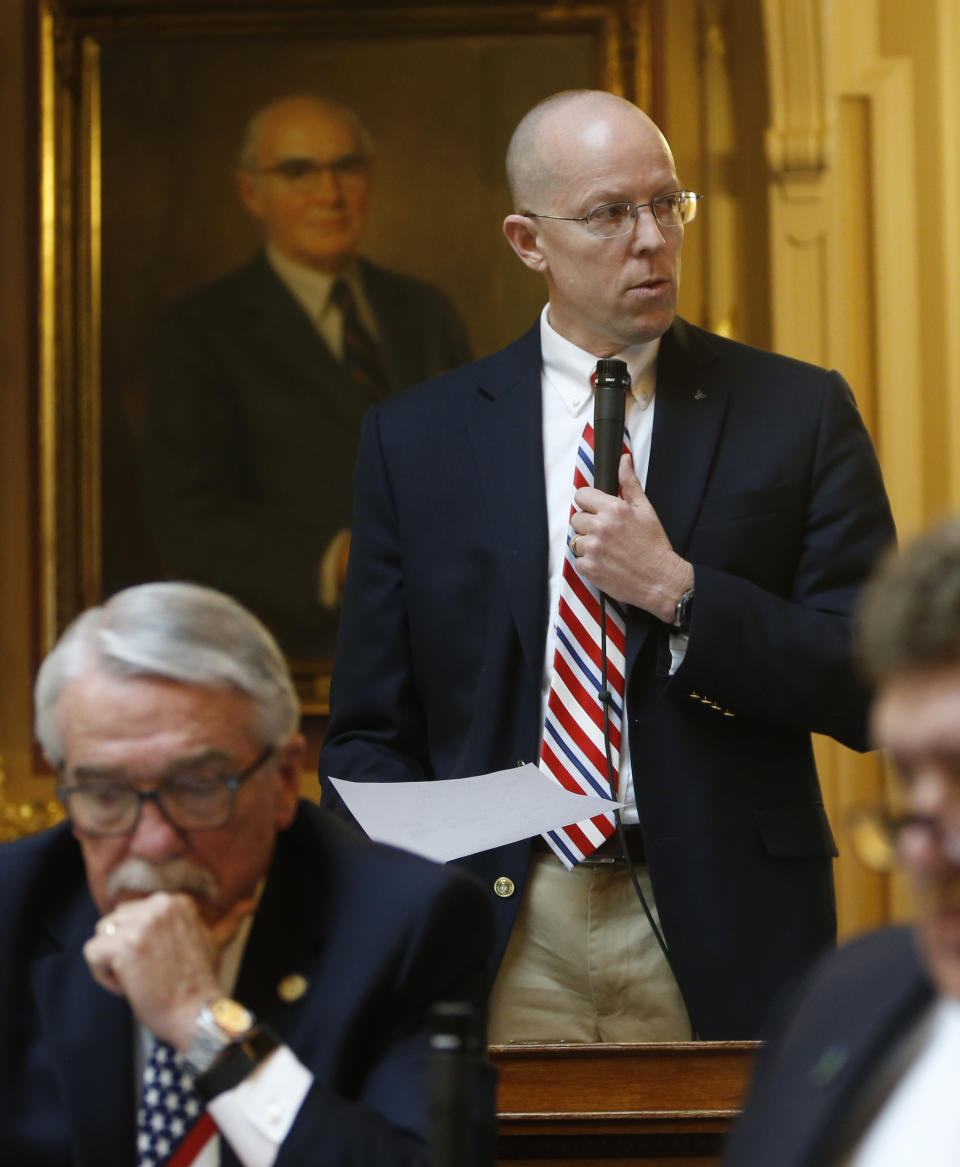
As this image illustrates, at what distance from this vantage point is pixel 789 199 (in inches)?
234

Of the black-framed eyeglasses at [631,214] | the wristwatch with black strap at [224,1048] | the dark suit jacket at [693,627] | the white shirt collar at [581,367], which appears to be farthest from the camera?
the white shirt collar at [581,367]

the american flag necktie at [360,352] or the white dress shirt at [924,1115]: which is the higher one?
the american flag necktie at [360,352]

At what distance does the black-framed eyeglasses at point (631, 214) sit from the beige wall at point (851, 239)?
3259 millimetres

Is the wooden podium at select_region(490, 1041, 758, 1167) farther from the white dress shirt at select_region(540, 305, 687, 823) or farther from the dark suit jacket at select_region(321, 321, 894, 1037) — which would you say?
the white dress shirt at select_region(540, 305, 687, 823)

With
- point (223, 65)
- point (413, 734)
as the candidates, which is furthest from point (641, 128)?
point (223, 65)

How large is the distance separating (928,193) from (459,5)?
1769 millimetres

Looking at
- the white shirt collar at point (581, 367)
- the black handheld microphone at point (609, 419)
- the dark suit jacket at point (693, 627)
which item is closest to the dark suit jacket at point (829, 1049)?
the dark suit jacket at point (693, 627)

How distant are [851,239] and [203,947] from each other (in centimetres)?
499

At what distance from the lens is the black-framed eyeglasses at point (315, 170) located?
20.3ft

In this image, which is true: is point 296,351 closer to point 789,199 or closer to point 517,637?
point 789,199

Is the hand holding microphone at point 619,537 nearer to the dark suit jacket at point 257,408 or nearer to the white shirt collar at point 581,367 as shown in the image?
the white shirt collar at point 581,367

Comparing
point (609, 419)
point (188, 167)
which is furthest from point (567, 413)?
point (188, 167)

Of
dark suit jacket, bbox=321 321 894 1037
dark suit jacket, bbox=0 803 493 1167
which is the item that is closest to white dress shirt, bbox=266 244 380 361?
dark suit jacket, bbox=321 321 894 1037

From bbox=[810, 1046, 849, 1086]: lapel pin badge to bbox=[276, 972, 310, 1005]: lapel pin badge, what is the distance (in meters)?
0.64
